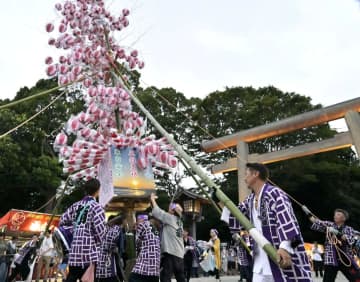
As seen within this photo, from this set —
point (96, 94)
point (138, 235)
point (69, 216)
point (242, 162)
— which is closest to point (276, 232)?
point (138, 235)

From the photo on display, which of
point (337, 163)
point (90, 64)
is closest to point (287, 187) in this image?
point (337, 163)

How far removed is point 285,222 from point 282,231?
0.09 meters

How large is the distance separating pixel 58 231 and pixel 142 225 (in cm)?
124

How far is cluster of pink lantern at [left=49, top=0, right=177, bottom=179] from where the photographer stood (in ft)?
18.1

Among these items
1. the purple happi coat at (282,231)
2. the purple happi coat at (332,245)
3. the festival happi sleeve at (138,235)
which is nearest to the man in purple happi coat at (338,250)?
the purple happi coat at (332,245)

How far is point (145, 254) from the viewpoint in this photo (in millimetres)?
5605

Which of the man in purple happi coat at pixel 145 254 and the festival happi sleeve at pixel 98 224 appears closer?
the festival happi sleeve at pixel 98 224

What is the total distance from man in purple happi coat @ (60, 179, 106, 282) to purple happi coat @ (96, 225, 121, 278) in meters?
0.59

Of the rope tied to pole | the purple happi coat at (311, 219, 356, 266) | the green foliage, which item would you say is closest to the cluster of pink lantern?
the purple happi coat at (311, 219, 356, 266)

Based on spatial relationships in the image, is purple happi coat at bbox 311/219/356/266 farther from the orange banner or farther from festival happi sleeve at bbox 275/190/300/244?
the orange banner

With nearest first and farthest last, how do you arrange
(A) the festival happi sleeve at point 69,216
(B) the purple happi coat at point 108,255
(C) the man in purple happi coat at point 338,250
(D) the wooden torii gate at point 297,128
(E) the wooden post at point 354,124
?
1. (A) the festival happi sleeve at point 69,216
2. (B) the purple happi coat at point 108,255
3. (C) the man in purple happi coat at point 338,250
4. (E) the wooden post at point 354,124
5. (D) the wooden torii gate at point 297,128

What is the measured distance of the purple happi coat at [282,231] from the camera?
137 inches

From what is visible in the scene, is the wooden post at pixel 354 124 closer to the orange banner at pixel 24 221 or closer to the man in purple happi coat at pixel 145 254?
the man in purple happi coat at pixel 145 254

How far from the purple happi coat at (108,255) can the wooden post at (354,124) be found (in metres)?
8.41
